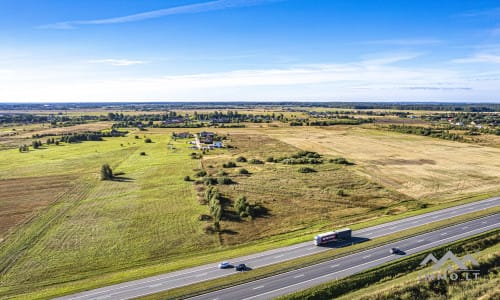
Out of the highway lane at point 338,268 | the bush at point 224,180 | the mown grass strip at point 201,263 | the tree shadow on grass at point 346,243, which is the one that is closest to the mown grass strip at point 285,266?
the mown grass strip at point 201,263

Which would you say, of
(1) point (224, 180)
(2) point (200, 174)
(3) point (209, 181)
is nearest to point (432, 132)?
(1) point (224, 180)

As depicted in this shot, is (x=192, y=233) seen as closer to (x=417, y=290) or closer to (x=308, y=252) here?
(x=308, y=252)

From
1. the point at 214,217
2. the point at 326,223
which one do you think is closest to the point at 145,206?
the point at 214,217

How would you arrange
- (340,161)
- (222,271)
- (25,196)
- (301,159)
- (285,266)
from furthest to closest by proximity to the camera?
(301,159) < (340,161) < (25,196) < (285,266) < (222,271)

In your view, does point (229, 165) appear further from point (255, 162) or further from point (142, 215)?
point (142, 215)

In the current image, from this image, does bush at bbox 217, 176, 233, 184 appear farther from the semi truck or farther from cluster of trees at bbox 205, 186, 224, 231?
the semi truck

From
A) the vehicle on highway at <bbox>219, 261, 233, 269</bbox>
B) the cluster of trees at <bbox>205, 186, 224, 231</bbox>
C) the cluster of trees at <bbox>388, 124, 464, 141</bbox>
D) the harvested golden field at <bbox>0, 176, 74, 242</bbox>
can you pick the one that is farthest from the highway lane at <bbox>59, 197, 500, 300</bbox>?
the cluster of trees at <bbox>388, 124, 464, 141</bbox>

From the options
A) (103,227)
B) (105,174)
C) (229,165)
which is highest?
(229,165)

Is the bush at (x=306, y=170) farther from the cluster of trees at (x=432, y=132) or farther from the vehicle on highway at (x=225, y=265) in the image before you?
the cluster of trees at (x=432, y=132)
